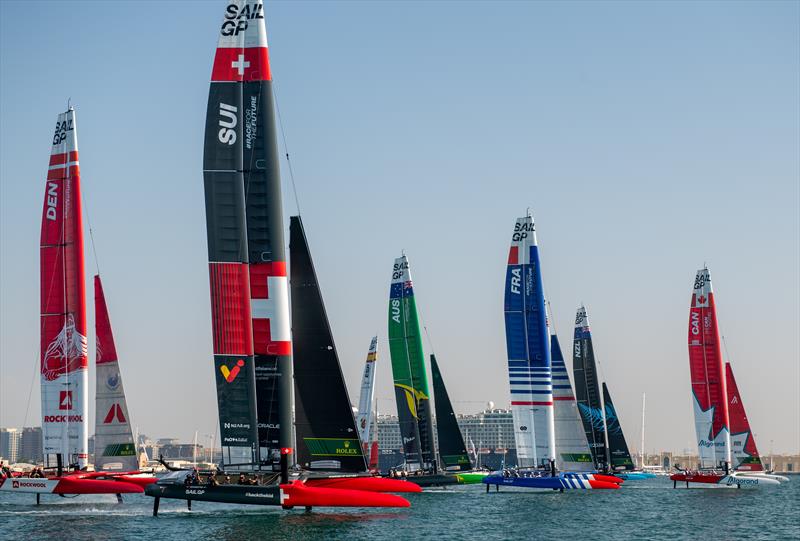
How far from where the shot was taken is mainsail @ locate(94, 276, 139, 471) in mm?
43719

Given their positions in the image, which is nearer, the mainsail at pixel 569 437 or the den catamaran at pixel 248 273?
the den catamaran at pixel 248 273

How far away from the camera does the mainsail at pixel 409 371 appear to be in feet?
202

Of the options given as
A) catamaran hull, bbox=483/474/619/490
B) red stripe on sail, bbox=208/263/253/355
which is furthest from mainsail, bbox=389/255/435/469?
red stripe on sail, bbox=208/263/253/355

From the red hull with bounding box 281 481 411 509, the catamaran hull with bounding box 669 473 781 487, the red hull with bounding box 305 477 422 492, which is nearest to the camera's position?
the red hull with bounding box 281 481 411 509

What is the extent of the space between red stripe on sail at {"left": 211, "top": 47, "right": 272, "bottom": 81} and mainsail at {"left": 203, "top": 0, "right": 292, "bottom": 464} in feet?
0.10

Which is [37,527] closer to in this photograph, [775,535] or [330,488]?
[330,488]

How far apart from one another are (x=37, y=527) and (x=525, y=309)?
25.8 metres

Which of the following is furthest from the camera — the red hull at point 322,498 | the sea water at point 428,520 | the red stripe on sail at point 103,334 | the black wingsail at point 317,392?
the red stripe on sail at point 103,334

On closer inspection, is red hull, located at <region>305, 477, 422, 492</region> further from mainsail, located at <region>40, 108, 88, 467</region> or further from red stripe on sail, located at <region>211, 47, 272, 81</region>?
mainsail, located at <region>40, 108, 88, 467</region>

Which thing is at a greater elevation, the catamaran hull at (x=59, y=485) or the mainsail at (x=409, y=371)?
the mainsail at (x=409, y=371)

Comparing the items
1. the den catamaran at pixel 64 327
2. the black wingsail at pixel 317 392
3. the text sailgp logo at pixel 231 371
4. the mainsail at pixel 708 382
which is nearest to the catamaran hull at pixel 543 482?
the mainsail at pixel 708 382

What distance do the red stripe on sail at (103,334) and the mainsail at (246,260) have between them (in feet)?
45.3

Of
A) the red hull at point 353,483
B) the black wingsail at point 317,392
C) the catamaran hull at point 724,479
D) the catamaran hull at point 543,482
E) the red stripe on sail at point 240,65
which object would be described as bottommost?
the catamaran hull at point 724,479

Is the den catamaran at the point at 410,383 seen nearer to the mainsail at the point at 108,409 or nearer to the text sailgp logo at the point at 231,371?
the mainsail at the point at 108,409
